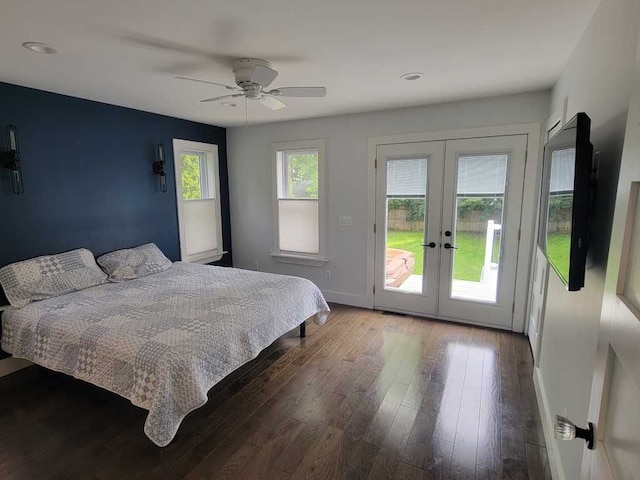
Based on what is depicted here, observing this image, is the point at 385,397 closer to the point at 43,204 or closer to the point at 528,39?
the point at 528,39

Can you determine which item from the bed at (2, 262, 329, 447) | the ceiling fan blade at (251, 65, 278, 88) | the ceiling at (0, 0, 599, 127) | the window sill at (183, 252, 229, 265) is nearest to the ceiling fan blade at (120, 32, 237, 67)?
the ceiling at (0, 0, 599, 127)

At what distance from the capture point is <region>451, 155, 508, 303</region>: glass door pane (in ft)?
11.6

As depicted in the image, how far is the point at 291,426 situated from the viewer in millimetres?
2264

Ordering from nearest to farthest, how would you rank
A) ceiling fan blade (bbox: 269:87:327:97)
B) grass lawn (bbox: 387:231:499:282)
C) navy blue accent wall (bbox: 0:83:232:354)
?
ceiling fan blade (bbox: 269:87:327:97) → navy blue accent wall (bbox: 0:83:232:354) → grass lawn (bbox: 387:231:499:282)

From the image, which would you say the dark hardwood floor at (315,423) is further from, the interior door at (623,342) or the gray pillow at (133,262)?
the interior door at (623,342)

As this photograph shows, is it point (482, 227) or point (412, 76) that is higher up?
point (412, 76)

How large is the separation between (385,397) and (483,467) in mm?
782

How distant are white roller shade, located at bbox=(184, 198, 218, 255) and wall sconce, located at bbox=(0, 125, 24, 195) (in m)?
1.78

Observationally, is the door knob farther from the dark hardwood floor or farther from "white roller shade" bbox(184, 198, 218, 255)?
"white roller shade" bbox(184, 198, 218, 255)

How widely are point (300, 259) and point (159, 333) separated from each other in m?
2.68

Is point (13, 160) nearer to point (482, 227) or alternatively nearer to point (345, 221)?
point (345, 221)

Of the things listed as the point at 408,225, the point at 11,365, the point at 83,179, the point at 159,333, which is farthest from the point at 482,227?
the point at 11,365

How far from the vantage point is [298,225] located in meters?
4.75

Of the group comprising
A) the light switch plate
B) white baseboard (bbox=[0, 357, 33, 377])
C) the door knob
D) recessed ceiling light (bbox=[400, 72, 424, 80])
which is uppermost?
recessed ceiling light (bbox=[400, 72, 424, 80])
